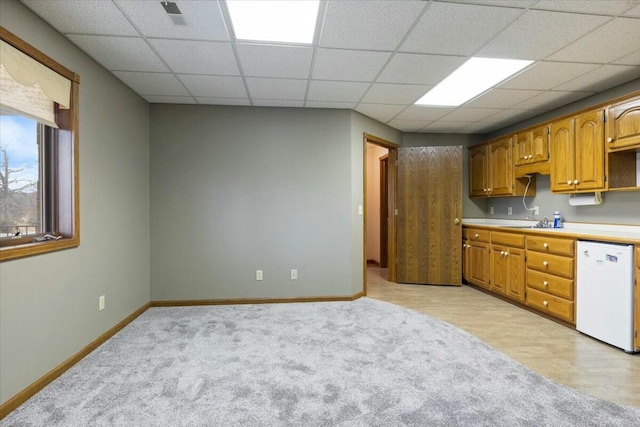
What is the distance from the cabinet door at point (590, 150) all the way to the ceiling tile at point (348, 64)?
6.99 feet

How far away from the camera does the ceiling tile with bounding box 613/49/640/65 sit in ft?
8.15

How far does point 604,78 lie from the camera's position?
9.68 ft

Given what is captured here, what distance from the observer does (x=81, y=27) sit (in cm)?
212

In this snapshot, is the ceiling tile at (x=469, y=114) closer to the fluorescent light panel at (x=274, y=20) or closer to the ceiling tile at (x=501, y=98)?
the ceiling tile at (x=501, y=98)

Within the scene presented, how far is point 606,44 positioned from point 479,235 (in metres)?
2.53

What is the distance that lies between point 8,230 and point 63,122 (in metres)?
0.84

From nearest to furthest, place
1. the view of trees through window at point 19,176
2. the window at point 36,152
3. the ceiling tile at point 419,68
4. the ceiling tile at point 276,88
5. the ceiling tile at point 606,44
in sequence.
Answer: the window at point 36,152, the view of trees through window at point 19,176, the ceiling tile at point 606,44, the ceiling tile at point 419,68, the ceiling tile at point 276,88

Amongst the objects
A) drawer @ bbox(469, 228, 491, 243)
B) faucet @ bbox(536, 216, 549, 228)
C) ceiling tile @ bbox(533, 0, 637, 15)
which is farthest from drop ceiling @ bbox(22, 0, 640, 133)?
drawer @ bbox(469, 228, 491, 243)

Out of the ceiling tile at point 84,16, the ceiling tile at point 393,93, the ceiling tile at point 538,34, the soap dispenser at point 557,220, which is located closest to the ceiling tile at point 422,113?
the ceiling tile at point 393,93

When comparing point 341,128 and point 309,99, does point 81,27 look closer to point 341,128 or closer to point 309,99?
point 309,99

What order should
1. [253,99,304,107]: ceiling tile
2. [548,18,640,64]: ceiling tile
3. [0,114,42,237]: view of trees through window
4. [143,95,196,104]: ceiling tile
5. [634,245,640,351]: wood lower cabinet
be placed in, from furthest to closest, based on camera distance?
Result: 1. [253,99,304,107]: ceiling tile
2. [143,95,196,104]: ceiling tile
3. [634,245,640,351]: wood lower cabinet
4. [548,18,640,64]: ceiling tile
5. [0,114,42,237]: view of trees through window

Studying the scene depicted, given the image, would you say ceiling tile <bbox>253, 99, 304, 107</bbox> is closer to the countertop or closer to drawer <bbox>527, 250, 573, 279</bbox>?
the countertop

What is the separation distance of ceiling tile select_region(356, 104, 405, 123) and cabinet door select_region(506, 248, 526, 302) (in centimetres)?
216

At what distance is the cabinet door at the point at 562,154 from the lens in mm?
3266
